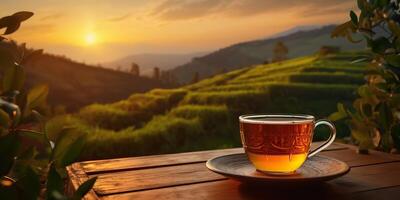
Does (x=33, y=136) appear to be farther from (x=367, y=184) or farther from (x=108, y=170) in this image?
(x=367, y=184)

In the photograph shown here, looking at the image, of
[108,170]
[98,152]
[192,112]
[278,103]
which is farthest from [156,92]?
[108,170]

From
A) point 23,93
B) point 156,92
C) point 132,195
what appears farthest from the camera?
point 156,92

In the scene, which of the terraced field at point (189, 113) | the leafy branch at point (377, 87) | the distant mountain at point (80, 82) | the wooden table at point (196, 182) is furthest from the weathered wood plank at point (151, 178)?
the distant mountain at point (80, 82)

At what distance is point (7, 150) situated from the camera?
584mm

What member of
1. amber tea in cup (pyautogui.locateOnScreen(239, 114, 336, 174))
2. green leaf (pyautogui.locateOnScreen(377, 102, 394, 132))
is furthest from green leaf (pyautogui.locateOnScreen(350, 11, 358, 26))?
amber tea in cup (pyautogui.locateOnScreen(239, 114, 336, 174))

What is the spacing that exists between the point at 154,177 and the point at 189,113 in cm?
483

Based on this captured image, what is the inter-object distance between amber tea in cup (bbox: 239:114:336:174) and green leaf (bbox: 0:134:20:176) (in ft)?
1.78

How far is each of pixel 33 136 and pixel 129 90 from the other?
614 cm

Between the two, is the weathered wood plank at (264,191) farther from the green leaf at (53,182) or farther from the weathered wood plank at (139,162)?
the green leaf at (53,182)

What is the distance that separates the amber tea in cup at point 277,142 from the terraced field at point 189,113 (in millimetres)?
2943

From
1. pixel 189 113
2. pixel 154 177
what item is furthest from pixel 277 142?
pixel 189 113

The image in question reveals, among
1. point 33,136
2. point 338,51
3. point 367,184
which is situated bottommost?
point 338,51

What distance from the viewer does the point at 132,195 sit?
3.11 ft

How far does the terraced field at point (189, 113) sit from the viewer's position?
494cm
